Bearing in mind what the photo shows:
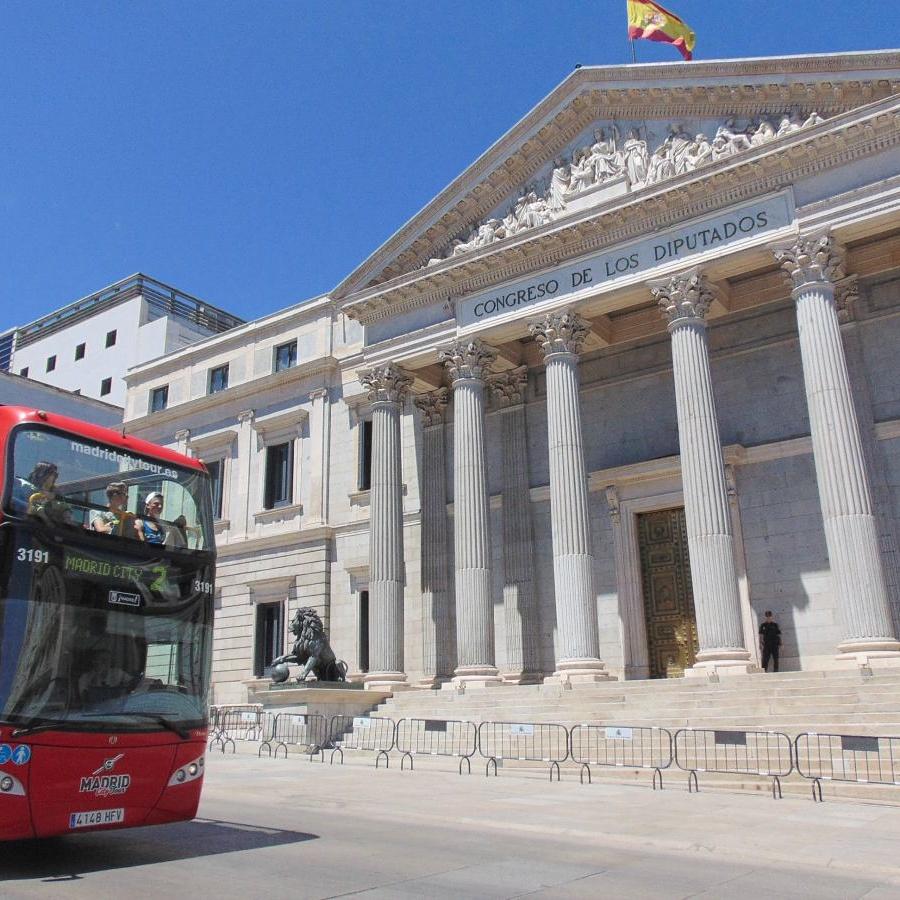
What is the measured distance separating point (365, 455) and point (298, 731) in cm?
1156

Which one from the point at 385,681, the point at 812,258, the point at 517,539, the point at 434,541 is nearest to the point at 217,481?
the point at 434,541

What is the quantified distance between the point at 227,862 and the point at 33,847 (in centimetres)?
238

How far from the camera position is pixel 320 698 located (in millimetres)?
22312

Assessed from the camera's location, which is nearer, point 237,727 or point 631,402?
point 237,727

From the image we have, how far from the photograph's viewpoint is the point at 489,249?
81.8ft

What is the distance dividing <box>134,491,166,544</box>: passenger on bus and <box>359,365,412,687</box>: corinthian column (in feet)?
51.2

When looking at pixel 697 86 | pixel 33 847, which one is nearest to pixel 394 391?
pixel 697 86

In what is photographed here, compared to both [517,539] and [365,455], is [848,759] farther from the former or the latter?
[365,455]

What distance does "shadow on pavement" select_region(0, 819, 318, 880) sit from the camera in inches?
324

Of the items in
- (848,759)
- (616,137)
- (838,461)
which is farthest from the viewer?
(616,137)

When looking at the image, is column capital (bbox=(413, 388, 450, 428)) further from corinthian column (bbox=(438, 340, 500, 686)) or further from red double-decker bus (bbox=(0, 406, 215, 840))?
red double-decker bus (bbox=(0, 406, 215, 840))

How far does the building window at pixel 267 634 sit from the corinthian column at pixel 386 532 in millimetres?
7371

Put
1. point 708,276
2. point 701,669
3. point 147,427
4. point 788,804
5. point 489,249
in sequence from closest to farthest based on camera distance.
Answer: point 788,804 < point 701,669 < point 708,276 < point 489,249 < point 147,427

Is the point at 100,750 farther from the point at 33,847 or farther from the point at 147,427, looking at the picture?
the point at 147,427
